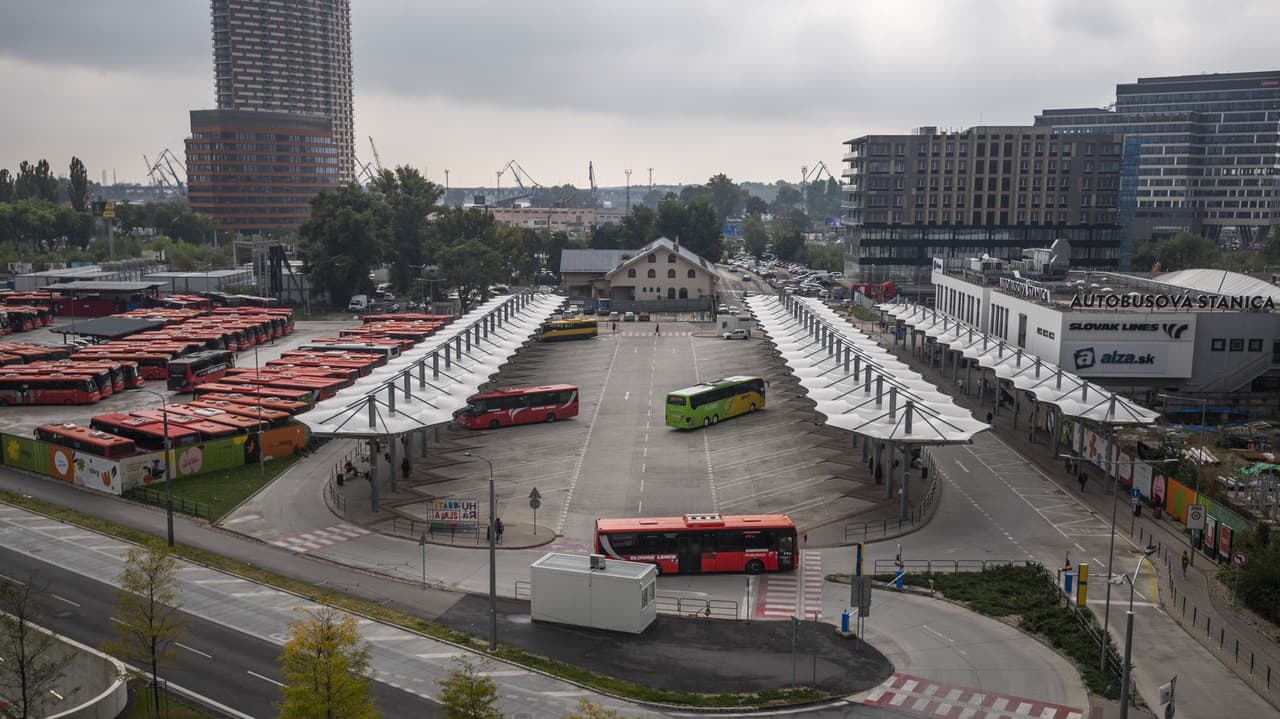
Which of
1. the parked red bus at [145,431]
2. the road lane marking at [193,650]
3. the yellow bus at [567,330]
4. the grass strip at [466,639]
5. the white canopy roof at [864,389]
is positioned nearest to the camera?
the grass strip at [466,639]

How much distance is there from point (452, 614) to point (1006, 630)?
19906mm

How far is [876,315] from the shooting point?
140750 millimetres

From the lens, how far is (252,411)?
66.1m

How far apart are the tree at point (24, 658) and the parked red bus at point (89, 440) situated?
2074 cm

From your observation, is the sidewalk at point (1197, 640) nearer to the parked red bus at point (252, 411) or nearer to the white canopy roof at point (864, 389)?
the white canopy roof at point (864, 389)

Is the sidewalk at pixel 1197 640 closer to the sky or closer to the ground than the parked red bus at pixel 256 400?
closer to the ground

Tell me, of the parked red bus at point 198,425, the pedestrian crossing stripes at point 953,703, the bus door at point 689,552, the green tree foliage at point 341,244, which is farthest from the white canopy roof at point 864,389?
the green tree foliage at point 341,244

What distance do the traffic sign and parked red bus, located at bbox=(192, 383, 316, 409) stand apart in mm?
53286

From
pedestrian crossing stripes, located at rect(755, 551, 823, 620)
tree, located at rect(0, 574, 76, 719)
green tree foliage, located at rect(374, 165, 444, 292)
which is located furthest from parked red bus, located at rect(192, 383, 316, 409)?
green tree foliage, located at rect(374, 165, 444, 292)

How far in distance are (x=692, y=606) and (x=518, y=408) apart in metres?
33.7

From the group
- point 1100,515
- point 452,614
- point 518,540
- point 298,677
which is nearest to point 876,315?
point 1100,515

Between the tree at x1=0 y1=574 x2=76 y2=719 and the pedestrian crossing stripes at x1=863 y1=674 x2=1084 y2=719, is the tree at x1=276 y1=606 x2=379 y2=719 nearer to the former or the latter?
the tree at x1=0 y1=574 x2=76 y2=719

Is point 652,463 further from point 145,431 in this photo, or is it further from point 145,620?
point 145,620

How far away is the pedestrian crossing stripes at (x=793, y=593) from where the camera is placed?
39.2m
